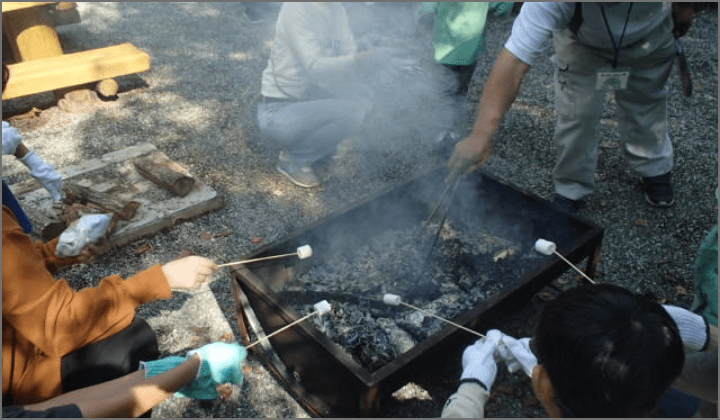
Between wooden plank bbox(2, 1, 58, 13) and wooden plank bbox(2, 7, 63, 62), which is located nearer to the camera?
wooden plank bbox(2, 1, 58, 13)

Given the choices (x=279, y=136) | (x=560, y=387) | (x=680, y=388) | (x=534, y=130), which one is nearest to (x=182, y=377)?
(x=560, y=387)

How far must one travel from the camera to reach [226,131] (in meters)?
5.27

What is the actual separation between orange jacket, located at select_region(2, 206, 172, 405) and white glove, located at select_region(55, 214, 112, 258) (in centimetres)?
60

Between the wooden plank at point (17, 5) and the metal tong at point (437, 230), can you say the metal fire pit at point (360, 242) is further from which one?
the wooden plank at point (17, 5)

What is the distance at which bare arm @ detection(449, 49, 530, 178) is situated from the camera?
290 cm

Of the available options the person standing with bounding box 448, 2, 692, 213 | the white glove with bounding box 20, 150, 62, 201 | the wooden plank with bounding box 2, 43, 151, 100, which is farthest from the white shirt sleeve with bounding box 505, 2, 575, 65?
the wooden plank with bounding box 2, 43, 151, 100

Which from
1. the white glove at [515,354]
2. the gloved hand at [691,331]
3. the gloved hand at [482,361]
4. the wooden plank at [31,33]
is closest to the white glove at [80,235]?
the gloved hand at [482,361]

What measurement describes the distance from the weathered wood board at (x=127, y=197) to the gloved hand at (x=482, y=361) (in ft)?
8.08

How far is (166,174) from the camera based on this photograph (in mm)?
4180

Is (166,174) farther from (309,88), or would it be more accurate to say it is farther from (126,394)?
(126,394)

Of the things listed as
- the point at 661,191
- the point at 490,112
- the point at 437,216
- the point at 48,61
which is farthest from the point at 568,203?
the point at 48,61

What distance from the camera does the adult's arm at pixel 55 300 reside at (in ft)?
6.33

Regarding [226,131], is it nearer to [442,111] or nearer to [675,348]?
[442,111]

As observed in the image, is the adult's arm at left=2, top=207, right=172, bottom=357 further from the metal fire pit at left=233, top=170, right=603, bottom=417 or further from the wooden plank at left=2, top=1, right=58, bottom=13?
the wooden plank at left=2, top=1, right=58, bottom=13
